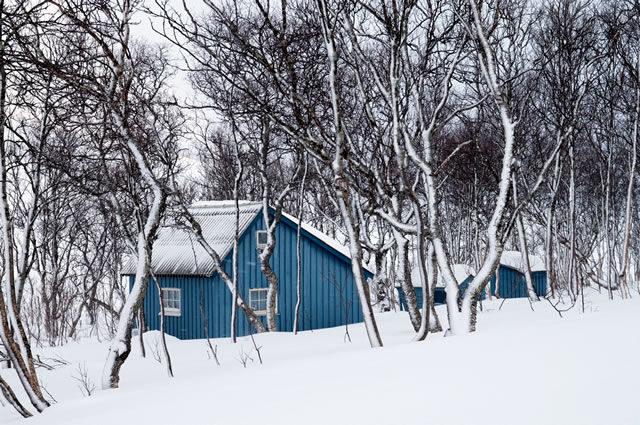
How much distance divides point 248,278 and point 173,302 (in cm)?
296

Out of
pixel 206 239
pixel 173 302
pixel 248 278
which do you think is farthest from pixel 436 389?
pixel 173 302

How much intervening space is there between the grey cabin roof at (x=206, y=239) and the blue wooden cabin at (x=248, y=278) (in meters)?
0.03

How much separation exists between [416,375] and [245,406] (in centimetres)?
144

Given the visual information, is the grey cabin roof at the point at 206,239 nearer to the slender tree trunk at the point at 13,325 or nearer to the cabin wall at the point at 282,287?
the cabin wall at the point at 282,287

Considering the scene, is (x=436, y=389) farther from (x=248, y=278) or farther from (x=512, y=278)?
(x=512, y=278)

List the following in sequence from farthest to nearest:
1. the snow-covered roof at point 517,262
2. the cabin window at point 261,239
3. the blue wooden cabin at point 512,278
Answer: the snow-covered roof at point 517,262 < the blue wooden cabin at point 512,278 < the cabin window at point 261,239

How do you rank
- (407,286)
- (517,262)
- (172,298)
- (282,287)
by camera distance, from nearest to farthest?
(407,286), (282,287), (172,298), (517,262)

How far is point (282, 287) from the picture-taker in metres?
18.4

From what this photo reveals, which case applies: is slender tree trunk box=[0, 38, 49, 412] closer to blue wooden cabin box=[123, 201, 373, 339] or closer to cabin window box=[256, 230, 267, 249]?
blue wooden cabin box=[123, 201, 373, 339]

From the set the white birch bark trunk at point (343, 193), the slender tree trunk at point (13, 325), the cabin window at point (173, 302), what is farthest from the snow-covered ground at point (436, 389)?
the cabin window at point (173, 302)

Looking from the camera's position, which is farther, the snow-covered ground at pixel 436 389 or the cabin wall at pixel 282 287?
the cabin wall at pixel 282 287

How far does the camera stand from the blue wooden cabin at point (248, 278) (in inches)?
686

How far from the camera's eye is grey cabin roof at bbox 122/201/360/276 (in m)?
17.5

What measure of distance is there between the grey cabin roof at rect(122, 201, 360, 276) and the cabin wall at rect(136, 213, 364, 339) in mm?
332
